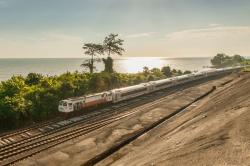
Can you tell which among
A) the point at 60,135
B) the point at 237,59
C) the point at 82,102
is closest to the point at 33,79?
the point at 82,102

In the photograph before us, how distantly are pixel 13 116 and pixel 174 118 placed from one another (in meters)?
21.4

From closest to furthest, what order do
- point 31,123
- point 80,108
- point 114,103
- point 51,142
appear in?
point 51,142 < point 31,123 < point 80,108 < point 114,103

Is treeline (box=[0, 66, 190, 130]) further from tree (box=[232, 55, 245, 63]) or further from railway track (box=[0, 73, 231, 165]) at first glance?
tree (box=[232, 55, 245, 63])

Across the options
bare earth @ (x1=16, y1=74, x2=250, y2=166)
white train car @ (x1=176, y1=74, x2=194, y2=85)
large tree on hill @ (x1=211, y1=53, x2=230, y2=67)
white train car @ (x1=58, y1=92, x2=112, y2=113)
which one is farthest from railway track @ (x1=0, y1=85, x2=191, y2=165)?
large tree on hill @ (x1=211, y1=53, x2=230, y2=67)

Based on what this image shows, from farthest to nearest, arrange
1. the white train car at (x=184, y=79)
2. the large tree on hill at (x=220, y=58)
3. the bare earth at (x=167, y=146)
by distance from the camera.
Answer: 1. the large tree on hill at (x=220, y=58)
2. the white train car at (x=184, y=79)
3. the bare earth at (x=167, y=146)

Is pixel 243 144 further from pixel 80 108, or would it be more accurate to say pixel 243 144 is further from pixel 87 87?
pixel 87 87

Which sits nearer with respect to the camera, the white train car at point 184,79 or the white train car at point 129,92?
the white train car at point 129,92

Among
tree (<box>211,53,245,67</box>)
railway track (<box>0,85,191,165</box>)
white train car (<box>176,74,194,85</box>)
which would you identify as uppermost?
tree (<box>211,53,245,67</box>)

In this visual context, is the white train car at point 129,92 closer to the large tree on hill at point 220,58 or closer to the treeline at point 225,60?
the treeline at point 225,60

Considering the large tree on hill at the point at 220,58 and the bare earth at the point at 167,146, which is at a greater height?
the large tree on hill at the point at 220,58

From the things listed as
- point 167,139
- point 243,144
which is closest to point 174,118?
point 167,139

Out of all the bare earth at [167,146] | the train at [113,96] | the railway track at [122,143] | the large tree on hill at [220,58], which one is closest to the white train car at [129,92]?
the train at [113,96]

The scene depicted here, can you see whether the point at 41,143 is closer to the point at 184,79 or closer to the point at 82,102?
the point at 82,102

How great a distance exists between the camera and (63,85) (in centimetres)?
4572
